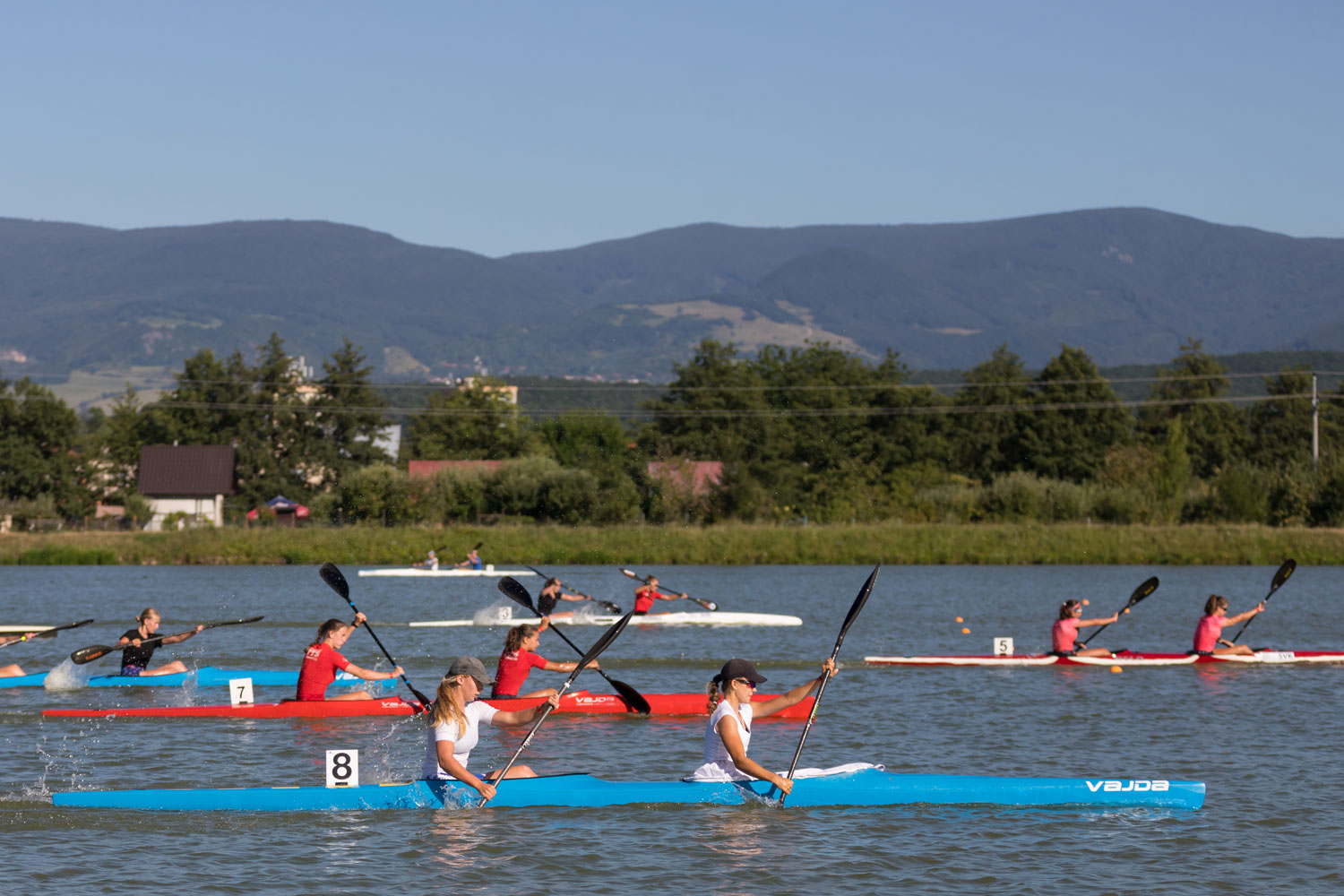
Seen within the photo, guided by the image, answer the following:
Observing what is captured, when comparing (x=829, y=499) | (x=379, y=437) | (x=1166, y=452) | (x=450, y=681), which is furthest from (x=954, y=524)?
(x=450, y=681)

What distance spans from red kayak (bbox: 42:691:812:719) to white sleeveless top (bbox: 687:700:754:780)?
4.61 m

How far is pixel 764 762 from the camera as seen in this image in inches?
497

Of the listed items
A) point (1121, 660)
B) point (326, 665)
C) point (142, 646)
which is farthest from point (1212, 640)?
point (142, 646)

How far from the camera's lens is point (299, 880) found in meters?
8.80

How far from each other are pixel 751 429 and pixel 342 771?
5770cm

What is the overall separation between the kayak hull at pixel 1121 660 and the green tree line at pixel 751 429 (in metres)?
35.7

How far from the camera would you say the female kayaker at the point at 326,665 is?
1377cm

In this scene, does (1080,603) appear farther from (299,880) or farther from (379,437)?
(379,437)

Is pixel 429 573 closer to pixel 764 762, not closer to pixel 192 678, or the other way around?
pixel 192 678

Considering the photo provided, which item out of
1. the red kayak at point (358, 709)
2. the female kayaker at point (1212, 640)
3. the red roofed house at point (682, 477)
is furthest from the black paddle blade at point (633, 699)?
the red roofed house at point (682, 477)

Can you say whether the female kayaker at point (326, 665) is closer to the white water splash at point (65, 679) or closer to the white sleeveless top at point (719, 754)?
the white water splash at point (65, 679)

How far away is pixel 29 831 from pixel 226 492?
2298 inches

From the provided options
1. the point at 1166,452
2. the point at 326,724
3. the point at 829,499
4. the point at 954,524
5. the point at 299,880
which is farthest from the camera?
the point at 829,499

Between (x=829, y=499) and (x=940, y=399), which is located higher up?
(x=940, y=399)
